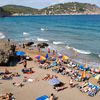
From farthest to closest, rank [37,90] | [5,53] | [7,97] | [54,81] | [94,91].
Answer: [5,53] < [54,81] < [37,90] < [94,91] < [7,97]

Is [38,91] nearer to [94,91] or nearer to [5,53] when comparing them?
[94,91]

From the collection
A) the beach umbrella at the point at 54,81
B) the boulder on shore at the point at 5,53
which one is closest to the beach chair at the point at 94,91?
the beach umbrella at the point at 54,81

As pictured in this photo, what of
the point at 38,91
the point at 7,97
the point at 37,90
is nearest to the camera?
the point at 7,97

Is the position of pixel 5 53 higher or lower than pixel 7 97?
higher

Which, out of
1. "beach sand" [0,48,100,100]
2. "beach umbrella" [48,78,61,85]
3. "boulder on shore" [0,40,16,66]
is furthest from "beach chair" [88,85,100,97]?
"boulder on shore" [0,40,16,66]

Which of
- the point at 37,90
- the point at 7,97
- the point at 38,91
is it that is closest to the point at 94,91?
the point at 38,91

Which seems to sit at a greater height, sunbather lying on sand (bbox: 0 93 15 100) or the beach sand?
sunbather lying on sand (bbox: 0 93 15 100)

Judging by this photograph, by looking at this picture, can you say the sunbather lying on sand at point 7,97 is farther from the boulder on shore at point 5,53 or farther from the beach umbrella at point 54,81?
the boulder on shore at point 5,53

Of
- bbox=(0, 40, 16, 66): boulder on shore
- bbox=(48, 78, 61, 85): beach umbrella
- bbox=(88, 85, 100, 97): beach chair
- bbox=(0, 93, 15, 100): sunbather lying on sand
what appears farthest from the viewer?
bbox=(0, 40, 16, 66): boulder on shore

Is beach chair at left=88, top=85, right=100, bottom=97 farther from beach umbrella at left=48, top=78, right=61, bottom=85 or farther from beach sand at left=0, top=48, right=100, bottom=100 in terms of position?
beach umbrella at left=48, top=78, right=61, bottom=85

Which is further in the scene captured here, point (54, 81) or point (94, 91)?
point (54, 81)

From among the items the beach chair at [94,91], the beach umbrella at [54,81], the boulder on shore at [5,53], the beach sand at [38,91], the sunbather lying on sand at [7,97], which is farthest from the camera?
the boulder on shore at [5,53]

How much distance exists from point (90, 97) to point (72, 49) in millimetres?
22081

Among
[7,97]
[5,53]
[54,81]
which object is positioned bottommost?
[7,97]
